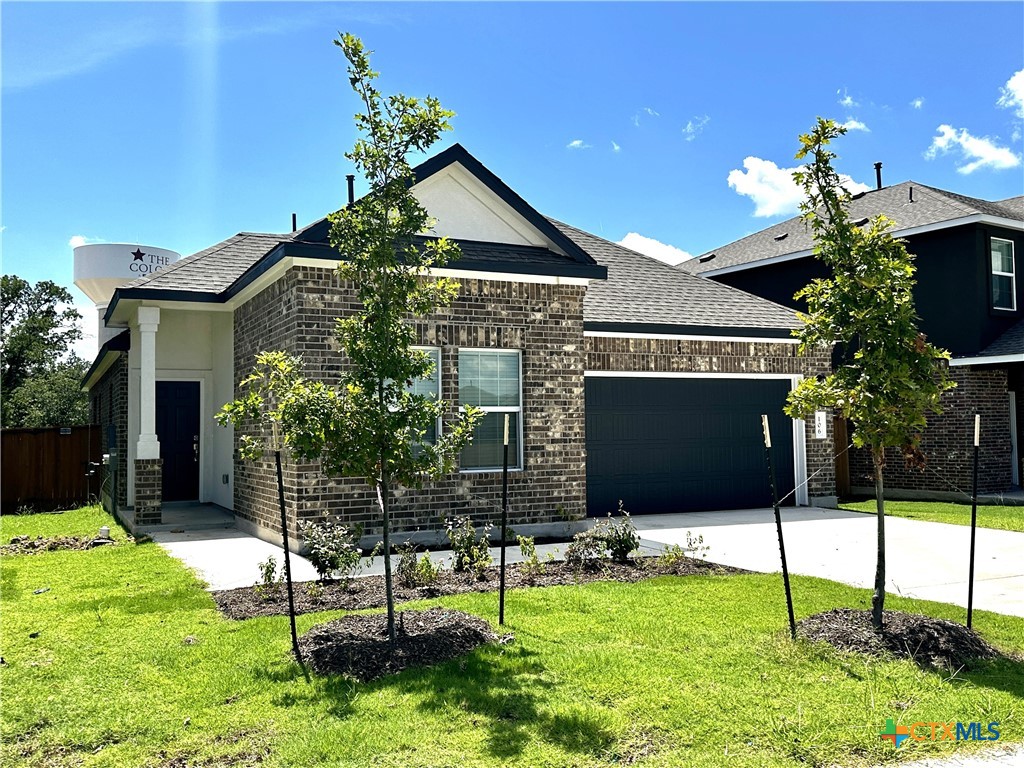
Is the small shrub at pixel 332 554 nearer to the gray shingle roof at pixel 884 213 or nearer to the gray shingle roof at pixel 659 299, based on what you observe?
the gray shingle roof at pixel 659 299

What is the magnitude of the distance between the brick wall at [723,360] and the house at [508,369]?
0.10 ft

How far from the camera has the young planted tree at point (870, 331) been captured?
592 centimetres

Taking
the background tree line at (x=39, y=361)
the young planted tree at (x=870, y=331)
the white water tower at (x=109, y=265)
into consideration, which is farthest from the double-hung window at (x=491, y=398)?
the background tree line at (x=39, y=361)

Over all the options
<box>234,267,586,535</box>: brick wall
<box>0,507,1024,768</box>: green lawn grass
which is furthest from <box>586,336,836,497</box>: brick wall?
<box>0,507,1024,768</box>: green lawn grass

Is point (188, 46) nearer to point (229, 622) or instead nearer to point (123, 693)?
point (229, 622)

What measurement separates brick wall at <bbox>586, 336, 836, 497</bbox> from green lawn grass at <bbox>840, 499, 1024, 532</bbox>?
3.49 feet

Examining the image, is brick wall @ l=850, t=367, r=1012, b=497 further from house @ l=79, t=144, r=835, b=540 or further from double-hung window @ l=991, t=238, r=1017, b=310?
house @ l=79, t=144, r=835, b=540

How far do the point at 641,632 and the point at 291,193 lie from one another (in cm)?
1114

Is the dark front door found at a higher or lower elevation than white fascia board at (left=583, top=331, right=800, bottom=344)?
lower

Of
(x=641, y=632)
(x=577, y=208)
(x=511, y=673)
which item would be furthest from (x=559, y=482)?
(x=577, y=208)

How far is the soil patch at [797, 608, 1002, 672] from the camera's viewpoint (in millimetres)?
5451

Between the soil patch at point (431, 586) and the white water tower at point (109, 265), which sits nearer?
the soil patch at point (431, 586)

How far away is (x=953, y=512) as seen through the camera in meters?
14.1

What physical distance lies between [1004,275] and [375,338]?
56.5 feet
